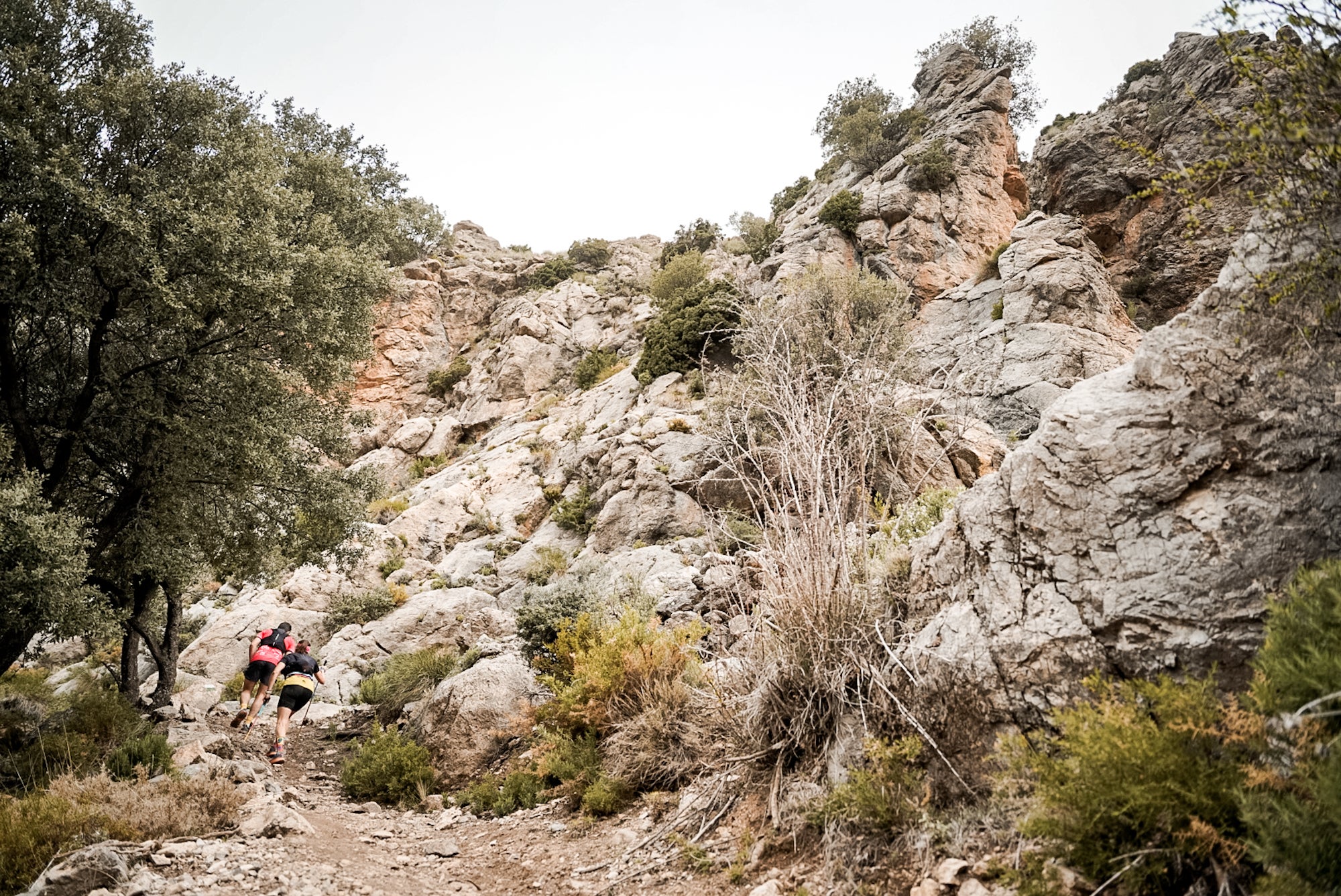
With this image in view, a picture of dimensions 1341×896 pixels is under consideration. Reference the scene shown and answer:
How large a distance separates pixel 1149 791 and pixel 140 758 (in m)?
10.1

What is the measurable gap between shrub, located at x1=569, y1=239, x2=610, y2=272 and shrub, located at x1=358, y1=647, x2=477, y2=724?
36179 mm

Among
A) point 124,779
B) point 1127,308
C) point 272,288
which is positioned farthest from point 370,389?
point 1127,308

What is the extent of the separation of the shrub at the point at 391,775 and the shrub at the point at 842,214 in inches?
896

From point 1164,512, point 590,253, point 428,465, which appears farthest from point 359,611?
point 590,253

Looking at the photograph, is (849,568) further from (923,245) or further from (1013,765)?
(923,245)

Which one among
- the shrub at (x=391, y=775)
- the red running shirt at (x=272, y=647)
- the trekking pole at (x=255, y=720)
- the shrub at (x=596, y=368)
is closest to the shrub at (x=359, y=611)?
the trekking pole at (x=255, y=720)

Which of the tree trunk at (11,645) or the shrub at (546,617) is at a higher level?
the tree trunk at (11,645)

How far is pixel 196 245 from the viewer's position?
9117mm

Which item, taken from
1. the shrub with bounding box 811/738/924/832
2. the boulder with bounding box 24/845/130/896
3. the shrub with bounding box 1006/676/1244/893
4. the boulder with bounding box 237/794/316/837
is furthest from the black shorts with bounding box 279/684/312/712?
the shrub with bounding box 1006/676/1244/893

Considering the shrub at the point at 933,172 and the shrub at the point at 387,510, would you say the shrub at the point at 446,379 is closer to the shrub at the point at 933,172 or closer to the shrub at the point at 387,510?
the shrub at the point at 387,510

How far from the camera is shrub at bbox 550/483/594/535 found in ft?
60.4

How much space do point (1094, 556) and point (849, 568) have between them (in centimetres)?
179

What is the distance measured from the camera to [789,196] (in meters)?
36.8

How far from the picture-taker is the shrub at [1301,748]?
7.38 feet
